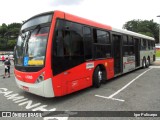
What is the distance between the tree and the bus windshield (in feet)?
350

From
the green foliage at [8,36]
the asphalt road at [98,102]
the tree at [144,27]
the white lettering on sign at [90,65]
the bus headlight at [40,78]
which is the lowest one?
the asphalt road at [98,102]

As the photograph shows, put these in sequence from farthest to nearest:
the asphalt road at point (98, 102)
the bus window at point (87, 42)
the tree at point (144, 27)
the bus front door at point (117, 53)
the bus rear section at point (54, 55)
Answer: the tree at point (144, 27)
the bus front door at point (117, 53)
the bus window at point (87, 42)
the bus rear section at point (54, 55)
the asphalt road at point (98, 102)

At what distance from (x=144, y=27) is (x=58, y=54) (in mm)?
112269

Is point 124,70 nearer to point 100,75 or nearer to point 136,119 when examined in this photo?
point 100,75

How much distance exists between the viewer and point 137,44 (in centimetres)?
1276

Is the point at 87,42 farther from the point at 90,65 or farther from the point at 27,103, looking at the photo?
the point at 27,103

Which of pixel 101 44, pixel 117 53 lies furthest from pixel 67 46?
pixel 117 53

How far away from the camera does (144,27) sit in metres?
108

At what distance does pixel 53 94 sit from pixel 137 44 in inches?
361

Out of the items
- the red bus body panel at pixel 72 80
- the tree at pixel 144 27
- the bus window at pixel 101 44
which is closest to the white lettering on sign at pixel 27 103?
→ the red bus body panel at pixel 72 80

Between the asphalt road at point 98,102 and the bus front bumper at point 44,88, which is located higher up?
the bus front bumper at point 44,88

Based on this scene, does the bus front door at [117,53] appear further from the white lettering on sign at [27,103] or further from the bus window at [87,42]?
the white lettering on sign at [27,103]

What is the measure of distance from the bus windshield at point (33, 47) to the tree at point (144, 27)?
10659cm

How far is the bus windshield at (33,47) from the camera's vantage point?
5.45 metres
